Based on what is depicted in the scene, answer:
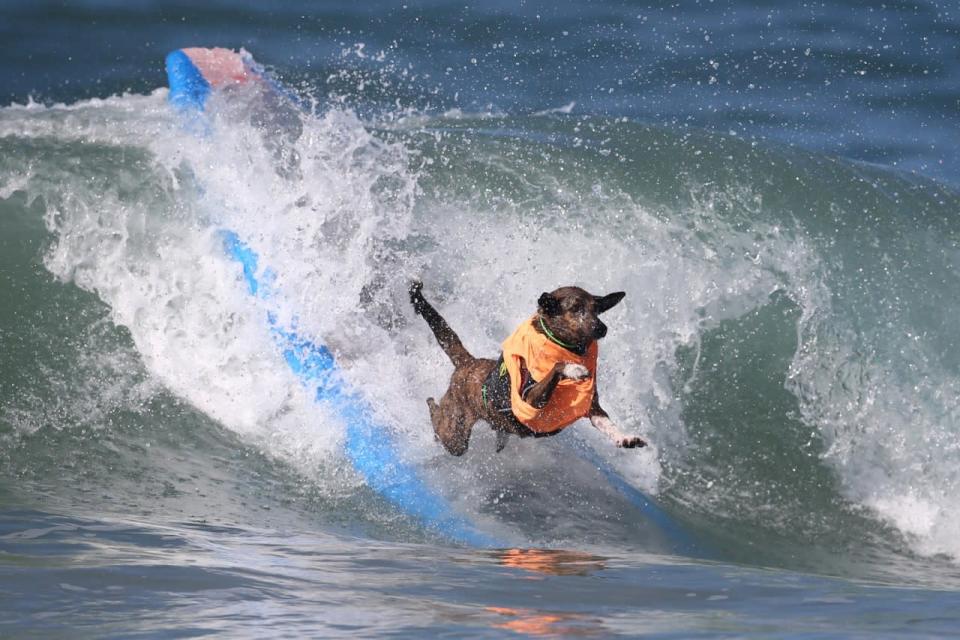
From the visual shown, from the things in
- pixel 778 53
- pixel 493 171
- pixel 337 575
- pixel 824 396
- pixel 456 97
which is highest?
pixel 778 53

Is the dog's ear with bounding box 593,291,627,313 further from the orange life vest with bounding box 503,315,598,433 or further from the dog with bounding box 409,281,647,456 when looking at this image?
the orange life vest with bounding box 503,315,598,433

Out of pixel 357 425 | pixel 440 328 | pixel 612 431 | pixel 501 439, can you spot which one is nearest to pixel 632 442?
pixel 612 431

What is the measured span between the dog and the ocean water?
577mm

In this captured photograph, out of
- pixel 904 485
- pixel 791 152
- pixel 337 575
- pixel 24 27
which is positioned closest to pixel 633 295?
pixel 904 485

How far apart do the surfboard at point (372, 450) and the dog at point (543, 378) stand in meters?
0.49

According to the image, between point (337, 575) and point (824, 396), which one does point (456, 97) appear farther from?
point (337, 575)

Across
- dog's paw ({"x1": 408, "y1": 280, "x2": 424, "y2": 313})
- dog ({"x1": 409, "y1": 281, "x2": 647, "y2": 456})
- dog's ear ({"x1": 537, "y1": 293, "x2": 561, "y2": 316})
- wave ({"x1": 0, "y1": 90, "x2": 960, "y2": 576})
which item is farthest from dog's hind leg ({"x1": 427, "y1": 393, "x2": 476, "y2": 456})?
dog's ear ({"x1": 537, "y1": 293, "x2": 561, "y2": 316})

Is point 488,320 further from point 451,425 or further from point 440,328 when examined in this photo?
point 451,425

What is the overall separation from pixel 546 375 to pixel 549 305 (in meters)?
0.35

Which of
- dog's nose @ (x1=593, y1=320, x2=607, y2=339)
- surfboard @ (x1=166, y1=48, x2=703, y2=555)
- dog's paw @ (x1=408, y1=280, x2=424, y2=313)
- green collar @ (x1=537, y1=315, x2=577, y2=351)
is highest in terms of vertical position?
dog's paw @ (x1=408, y1=280, x2=424, y2=313)

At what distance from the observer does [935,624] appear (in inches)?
167

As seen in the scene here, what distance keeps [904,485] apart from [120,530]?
5262mm

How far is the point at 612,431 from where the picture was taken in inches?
235

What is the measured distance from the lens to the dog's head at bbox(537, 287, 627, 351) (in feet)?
19.1
